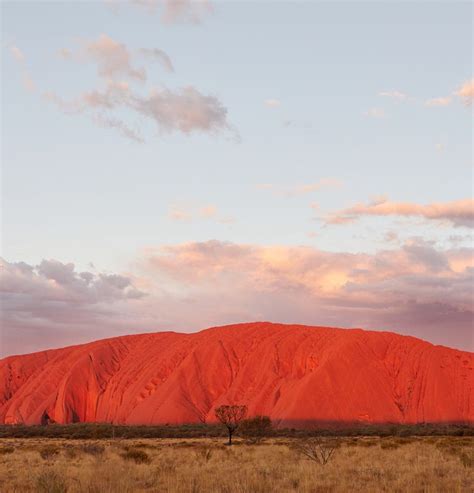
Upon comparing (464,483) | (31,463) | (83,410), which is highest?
(464,483)

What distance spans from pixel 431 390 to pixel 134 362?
61382 millimetres

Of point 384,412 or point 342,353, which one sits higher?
point 342,353

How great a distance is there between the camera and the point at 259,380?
111188 mm

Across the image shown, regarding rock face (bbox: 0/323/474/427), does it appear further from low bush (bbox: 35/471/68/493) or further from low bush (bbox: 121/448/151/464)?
low bush (bbox: 35/471/68/493)

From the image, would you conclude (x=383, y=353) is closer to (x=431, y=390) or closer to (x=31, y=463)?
(x=431, y=390)

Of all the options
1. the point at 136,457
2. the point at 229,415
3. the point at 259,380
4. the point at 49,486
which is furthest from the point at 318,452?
the point at 259,380

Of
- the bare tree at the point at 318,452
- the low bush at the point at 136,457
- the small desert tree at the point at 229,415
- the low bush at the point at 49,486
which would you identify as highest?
the low bush at the point at 49,486

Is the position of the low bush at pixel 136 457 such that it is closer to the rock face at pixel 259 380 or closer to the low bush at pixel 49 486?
the low bush at pixel 49 486

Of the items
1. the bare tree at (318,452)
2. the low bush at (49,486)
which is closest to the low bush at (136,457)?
the bare tree at (318,452)

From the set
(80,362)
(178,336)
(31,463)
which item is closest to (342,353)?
(178,336)

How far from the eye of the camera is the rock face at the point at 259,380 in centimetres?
9981

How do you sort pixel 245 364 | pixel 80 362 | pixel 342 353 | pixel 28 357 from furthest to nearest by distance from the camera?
1. pixel 28 357
2. pixel 80 362
3. pixel 245 364
4. pixel 342 353

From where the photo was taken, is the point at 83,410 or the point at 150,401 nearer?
the point at 150,401

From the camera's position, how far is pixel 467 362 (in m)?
112
